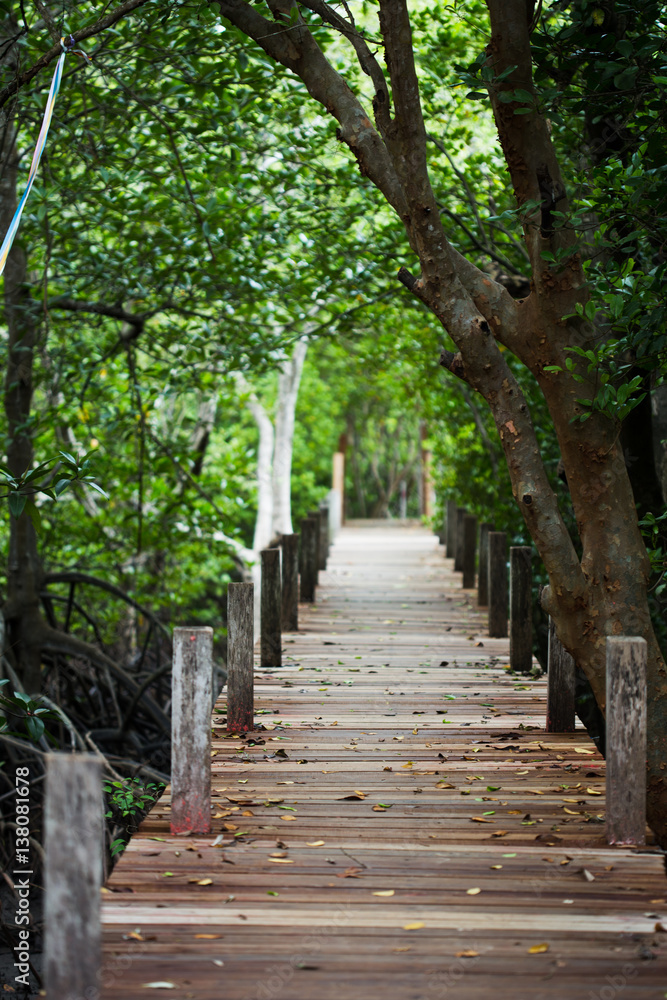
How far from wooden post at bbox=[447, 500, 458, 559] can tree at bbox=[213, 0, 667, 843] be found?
7839mm

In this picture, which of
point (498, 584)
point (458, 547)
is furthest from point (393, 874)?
point (458, 547)

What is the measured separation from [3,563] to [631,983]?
9219 mm

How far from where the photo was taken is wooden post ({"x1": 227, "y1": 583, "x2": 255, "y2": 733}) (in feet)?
16.3

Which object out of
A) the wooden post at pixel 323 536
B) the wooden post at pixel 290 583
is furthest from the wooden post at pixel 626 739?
the wooden post at pixel 323 536

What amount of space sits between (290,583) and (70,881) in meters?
5.52

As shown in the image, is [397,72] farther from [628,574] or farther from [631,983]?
[631,983]

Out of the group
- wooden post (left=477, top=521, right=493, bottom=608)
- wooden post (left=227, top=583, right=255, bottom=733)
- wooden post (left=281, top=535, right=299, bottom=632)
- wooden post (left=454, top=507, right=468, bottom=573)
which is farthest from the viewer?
wooden post (left=454, top=507, right=468, bottom=573)

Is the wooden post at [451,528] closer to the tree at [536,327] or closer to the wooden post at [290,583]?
the wooden post at [290,583]

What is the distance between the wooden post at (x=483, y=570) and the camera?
9.16 meters

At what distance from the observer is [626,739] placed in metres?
3.45

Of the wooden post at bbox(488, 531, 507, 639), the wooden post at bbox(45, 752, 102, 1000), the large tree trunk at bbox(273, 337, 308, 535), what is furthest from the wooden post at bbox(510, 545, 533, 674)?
the large tree trunk at bbox(273, 337, 308, 535)

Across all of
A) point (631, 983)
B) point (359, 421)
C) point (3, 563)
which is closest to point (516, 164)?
point (631, 983)

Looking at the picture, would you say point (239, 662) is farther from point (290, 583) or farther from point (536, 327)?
point (290, 583)

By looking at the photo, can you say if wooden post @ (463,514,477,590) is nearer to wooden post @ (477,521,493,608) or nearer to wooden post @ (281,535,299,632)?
wooden post @ (477,521,493,608)
